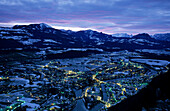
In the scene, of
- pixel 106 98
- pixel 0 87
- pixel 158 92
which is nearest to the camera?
pixel 158 92

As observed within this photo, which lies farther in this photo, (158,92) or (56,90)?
(56,90)

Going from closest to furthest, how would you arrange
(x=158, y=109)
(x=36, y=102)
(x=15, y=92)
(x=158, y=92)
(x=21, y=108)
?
(x=158, y=109)
(x=158, y=92)
(x=21, y=108)
(x=36, y=102)
(x=15, y=92)

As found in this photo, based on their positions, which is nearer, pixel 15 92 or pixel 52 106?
pixel 52 106

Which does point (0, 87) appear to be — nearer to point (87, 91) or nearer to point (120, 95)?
point (87, 91)

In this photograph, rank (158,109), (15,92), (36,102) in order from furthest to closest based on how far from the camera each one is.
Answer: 1. (15,92)
2. (36,102)
3. (158,109)

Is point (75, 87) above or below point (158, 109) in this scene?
below

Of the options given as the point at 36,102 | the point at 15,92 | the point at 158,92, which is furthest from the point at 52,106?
the point at 158,92

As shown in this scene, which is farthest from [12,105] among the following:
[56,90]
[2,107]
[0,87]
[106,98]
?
[106,98]

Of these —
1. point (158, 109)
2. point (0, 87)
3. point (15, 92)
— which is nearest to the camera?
point (158, 109)

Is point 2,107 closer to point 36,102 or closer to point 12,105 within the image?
Answer: point 12,105
